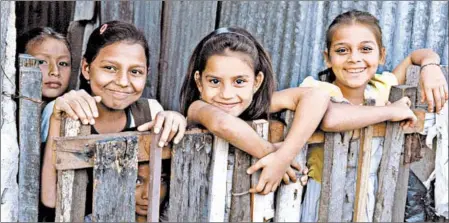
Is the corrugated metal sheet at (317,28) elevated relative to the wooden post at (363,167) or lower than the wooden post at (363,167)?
elevated

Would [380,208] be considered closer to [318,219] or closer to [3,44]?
[318,219]

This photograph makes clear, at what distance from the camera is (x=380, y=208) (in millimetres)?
3838

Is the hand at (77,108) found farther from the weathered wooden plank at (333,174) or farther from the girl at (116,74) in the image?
the weathered wooden plank at (333,174)

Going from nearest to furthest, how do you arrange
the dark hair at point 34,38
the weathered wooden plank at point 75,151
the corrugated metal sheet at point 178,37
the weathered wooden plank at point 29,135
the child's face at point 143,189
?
the weathered wooden plank at point 75,151 < the weathered wooden plank at point 29,135 < the child's face at point 143,189 < the dark hair at point 34,38 < the corrugated metal sheet at point 178,37

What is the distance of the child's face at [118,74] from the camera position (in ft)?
12.2

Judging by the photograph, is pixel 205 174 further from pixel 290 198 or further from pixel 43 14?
pixel 43 14

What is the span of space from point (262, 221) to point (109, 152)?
92 centimetres

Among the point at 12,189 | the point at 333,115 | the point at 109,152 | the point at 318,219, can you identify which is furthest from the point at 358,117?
the point at 12,189

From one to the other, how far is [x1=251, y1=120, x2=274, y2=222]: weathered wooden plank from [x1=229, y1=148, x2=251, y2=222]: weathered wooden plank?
0.9 inches

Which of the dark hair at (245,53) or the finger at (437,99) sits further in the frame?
the finger at (437,99)

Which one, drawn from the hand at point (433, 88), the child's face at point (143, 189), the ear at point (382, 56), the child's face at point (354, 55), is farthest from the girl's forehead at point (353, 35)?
the child's face at point (143, 189)

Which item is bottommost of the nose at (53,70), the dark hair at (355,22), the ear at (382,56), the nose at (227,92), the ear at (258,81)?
the nose at (227,92)

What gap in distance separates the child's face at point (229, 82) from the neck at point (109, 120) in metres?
0.50

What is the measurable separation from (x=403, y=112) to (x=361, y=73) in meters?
0.63
